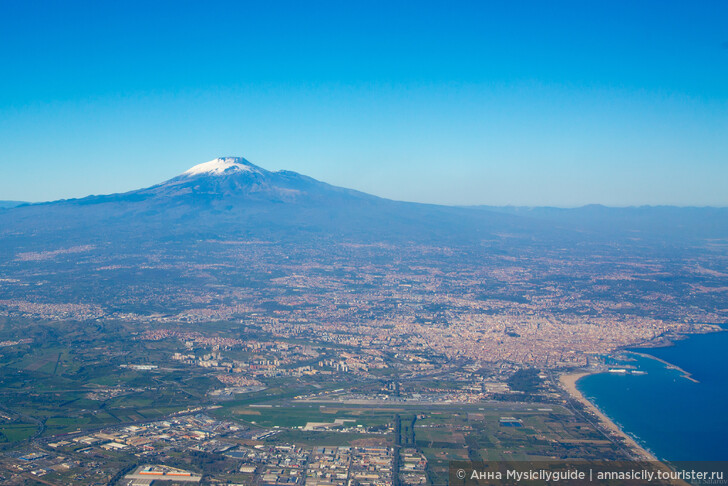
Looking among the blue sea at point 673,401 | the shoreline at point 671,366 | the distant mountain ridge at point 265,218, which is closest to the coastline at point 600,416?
the blue sea at point 673,401

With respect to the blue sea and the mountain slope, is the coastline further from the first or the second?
the mountain slope

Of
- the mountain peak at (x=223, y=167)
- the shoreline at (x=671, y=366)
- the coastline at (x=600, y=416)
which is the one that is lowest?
the coastline at (x=600, y=416)

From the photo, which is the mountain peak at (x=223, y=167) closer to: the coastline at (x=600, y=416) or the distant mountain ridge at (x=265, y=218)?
the distant mountain ridge at (x=265, y=218)

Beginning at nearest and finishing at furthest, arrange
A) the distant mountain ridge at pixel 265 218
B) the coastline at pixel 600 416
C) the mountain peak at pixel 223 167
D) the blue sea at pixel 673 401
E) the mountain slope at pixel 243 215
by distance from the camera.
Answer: the coastline at pixel 600 416, the blue sea at pixel 673 401, the mountain slope at pixel 243 215, the distant mountain ridge at pixel 265 218, the mountain peak at pixel 223 167

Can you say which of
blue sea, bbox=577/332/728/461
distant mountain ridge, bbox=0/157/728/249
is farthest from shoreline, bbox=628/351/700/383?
distant mountain ridge, bbox=0/157/728/249

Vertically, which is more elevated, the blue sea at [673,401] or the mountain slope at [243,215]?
the mountain slope at [243,215]

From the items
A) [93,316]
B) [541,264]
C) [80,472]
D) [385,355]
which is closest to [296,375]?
A: [385,355]

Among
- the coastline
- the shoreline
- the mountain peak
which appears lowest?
the coastline
